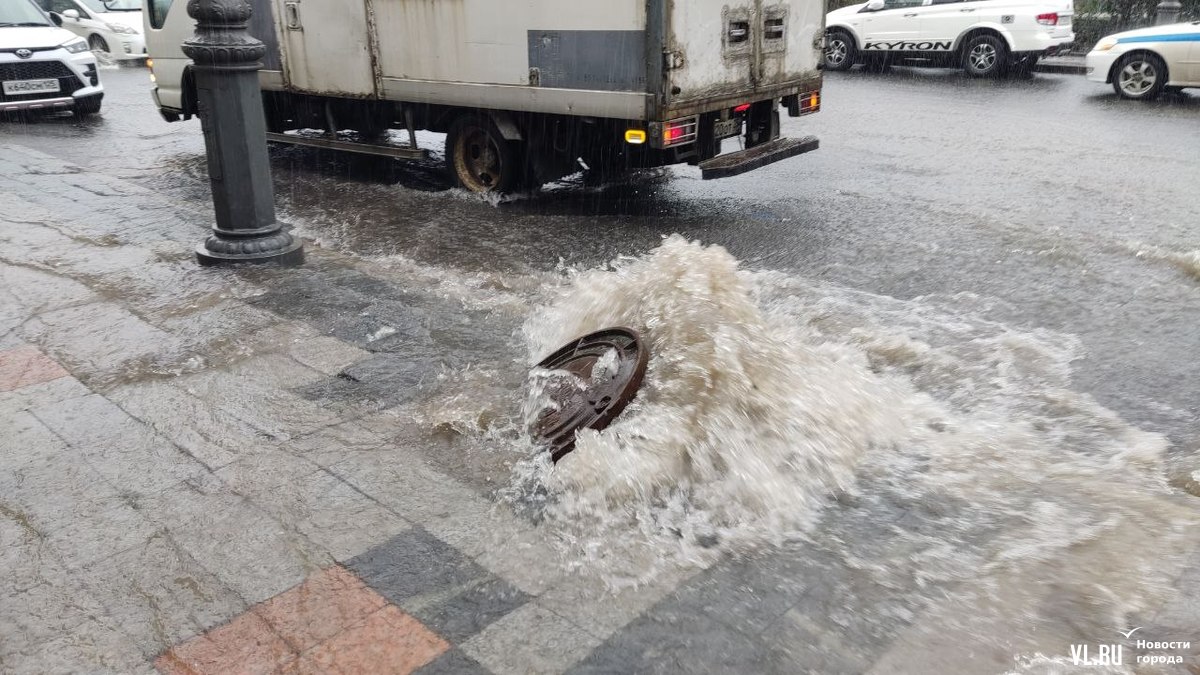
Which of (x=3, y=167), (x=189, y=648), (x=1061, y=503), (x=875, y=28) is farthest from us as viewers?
(x=875, y=28)

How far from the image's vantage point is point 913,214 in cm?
801

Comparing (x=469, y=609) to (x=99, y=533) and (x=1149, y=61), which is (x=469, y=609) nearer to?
(x=99, y=533)

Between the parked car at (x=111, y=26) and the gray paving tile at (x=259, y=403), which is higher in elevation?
the parked car at (x=111, y=26)

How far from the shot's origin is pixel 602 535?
339cm

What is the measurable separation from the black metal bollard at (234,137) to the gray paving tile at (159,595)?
3.56 metres

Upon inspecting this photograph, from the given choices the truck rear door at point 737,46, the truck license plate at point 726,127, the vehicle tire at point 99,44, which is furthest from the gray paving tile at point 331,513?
the vehicle tire at point 99,44

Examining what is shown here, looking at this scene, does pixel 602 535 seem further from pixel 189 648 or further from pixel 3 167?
pixel 3 167

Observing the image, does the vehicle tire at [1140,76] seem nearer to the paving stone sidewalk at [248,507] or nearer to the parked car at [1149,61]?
the parked car at [1149,61]

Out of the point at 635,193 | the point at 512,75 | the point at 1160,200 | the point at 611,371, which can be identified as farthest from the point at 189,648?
the point at 1160,200

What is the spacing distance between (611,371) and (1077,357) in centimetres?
266

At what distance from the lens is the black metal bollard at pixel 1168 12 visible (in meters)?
19.6

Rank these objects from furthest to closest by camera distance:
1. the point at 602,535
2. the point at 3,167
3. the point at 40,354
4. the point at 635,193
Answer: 1. the point at 3,167
2. the point at 635,193
3. the point at 40,354
4. the point at 602,535

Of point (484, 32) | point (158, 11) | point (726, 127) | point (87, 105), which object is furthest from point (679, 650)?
point (87, 105)

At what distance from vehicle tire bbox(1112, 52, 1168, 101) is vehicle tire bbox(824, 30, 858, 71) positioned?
17.4ft
